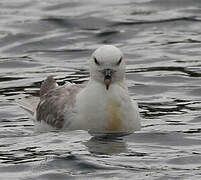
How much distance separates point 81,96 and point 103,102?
321 mm

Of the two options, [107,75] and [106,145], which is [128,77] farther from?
[106,145]

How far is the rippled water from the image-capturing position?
12414 mm

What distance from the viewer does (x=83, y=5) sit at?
2442 cm

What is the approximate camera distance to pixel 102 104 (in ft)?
46.1

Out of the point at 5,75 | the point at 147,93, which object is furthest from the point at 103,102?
the point at 5,75

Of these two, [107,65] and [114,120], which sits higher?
[107,65]

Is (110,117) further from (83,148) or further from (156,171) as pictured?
(156,171)

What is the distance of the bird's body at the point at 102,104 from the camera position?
545 inches

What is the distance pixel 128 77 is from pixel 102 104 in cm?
416

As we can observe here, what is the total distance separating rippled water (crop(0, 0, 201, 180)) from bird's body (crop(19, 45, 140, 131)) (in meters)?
0.18

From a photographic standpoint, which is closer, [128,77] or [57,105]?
[57,105]

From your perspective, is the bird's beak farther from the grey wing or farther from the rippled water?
the rippled water

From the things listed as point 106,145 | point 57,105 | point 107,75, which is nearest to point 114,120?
point 106,145

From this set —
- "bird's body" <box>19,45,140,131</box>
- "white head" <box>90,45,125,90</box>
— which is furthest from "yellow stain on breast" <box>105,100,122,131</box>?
"white head" <box>90,45,125,90</box>
